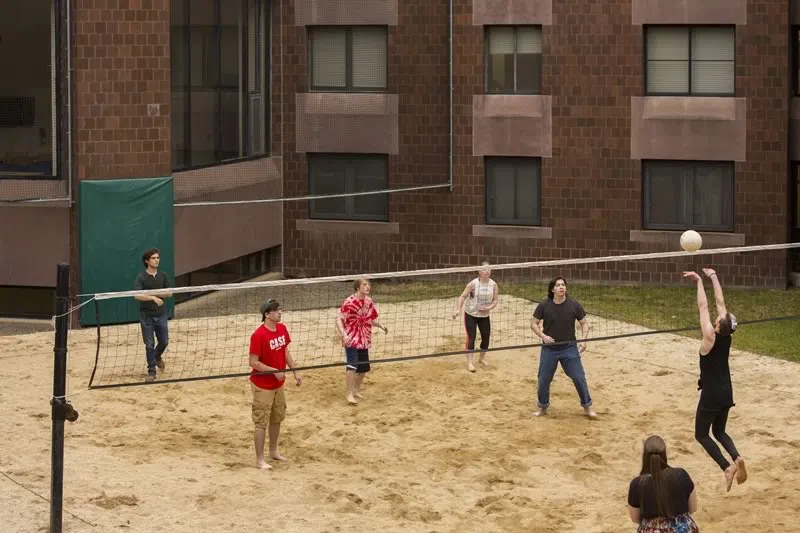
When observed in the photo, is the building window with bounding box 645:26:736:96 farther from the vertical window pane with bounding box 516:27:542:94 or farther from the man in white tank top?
the man in white tank top

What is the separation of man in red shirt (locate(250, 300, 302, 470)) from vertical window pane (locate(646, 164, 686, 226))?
14258 millimetres

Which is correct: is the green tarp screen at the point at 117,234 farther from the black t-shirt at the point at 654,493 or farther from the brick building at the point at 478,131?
the black t-shirt at the point at 654,493

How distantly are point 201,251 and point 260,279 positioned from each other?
3247mm

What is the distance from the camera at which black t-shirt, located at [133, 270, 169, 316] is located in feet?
73.5

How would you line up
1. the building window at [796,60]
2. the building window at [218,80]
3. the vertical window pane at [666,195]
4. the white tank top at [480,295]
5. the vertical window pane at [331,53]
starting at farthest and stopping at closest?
1. the vertical window pane at [331,53]
2. the vertical window pane at [666,195]
3. the building window at [796,60]
4. the building window at [218,80]
5. the white tank top at [480,295]

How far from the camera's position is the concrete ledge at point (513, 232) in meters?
31.8

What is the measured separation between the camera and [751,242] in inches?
1217

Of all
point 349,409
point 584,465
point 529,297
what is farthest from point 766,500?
point 529,297

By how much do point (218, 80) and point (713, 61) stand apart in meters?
9.54

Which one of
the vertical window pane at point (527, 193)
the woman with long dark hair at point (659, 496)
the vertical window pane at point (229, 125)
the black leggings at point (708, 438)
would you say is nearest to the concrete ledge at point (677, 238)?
the vertical window pane at point (527, 193)

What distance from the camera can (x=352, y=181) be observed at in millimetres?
32750

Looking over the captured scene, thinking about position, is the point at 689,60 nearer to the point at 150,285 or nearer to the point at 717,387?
the point at 150,285

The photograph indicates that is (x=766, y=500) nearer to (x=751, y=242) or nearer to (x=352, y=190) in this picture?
(x=751, y=242)

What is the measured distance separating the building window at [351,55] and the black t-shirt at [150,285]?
10682 millimetres
